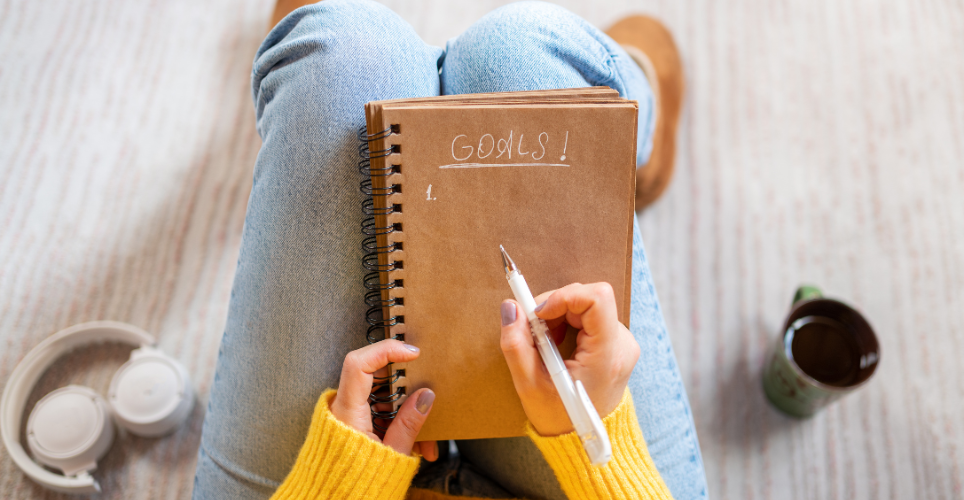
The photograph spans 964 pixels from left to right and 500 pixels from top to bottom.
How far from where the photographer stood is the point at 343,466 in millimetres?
539

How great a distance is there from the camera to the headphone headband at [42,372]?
823 millimetres

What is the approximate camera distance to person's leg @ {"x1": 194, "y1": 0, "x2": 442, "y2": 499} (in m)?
0.60

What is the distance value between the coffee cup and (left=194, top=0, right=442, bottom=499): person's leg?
0.72 meters

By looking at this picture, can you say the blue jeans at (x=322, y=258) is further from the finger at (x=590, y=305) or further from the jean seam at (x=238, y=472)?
the finger at (x=590, y=305)

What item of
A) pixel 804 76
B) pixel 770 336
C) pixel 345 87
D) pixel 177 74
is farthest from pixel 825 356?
pixel 177 74

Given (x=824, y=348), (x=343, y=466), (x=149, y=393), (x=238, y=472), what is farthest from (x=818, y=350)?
(x=149, y=393)

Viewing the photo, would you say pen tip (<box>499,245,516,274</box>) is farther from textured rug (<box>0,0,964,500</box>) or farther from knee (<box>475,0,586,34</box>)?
textured rug (<box>0,0,964,500</box>)

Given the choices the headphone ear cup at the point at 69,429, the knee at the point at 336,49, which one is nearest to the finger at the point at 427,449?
the knee at the point at 336,49

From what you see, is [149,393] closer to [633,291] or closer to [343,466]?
[343,466]

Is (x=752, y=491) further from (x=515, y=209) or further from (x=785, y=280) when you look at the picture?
(x=515, y=209)

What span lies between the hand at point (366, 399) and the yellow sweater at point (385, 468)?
13 millimetres

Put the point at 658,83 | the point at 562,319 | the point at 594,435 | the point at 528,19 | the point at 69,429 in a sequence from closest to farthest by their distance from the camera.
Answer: the point at 594,435, the point at 562,319, the point at 528,19, the point at 69,429, the point at 658,83

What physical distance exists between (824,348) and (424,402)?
29.1 inches

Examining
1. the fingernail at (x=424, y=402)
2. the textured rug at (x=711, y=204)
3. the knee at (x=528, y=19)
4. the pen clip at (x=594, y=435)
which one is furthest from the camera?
the textured rug at (x=711, y=204)
